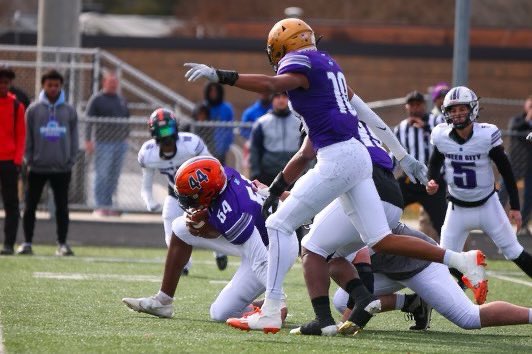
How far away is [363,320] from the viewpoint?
7.30m

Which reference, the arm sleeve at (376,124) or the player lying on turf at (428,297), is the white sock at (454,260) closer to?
the player lying on turf at (428,297)

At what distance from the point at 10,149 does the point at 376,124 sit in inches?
231

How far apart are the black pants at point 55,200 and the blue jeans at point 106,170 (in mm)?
2009

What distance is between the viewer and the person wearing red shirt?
12586mm

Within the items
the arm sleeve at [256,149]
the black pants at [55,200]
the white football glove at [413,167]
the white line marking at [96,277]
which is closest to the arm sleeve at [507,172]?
the white football glove at [413,167]

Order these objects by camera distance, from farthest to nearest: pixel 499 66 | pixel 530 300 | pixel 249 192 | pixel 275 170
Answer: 1. pixel 499 66
2. pixel 275 170
3. pixel 530 300
4. pixel 249 192

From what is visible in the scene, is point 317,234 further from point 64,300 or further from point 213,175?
point 64,300

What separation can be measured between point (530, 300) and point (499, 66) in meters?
18.2

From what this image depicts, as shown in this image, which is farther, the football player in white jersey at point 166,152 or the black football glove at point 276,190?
the football player in white jersey at point 166,152

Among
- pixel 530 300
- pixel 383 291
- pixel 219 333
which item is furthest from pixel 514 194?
pixel 219 333

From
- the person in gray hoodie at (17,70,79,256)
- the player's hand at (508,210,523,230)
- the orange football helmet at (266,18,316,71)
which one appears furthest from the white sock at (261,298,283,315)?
the person in gray hoodie at (17,70,79,256)

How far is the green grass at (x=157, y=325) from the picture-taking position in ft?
22.0

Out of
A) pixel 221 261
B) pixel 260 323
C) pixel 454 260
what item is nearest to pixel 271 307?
pixel 260 323

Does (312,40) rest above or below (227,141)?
above
